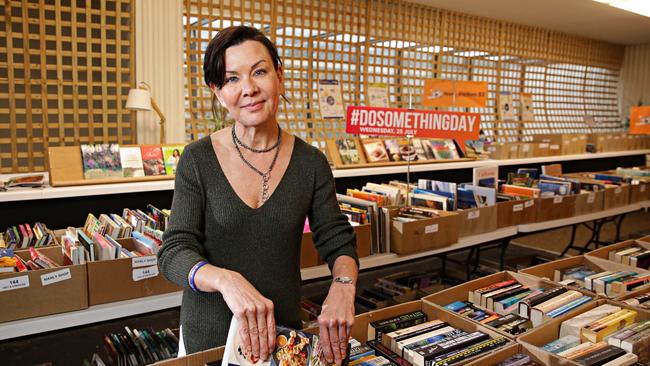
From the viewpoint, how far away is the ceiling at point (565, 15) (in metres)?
6.39

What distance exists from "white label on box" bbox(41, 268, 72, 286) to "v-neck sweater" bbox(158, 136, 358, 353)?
934 mm

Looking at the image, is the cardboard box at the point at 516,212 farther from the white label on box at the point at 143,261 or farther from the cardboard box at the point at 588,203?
the white label on box at the point at 143,261

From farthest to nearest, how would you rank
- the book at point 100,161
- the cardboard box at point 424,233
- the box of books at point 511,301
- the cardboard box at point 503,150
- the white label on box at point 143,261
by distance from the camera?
the cardboard box at point 503,150
the book at point 100,161
the cardboard box at point 424,233
the white label on box at point 143,261
the box of books at point 511,301

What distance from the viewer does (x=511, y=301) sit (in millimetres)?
2227

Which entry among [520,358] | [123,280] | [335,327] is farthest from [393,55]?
[335,327]

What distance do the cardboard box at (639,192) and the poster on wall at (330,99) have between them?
10.3ft

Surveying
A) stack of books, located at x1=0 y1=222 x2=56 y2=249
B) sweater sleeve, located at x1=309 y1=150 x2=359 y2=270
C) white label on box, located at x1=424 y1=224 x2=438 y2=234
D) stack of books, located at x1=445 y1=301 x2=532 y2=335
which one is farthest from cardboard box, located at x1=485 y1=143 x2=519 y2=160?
sweater sleeve, located at x1=309 y1=150 x2=359 y2=270

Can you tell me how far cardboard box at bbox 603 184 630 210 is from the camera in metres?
4.63

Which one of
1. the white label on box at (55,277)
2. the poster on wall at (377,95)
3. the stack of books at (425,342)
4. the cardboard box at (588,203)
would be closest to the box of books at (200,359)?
the stack of books at (425,342)

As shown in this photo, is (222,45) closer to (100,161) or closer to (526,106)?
(100,161)

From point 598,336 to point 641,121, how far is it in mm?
4908

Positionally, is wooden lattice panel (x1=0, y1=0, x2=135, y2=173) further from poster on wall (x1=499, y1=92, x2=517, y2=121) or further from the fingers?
poster on wall (x1=499, y1=92, x2=517, y2=121)

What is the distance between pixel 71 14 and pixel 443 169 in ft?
12.4

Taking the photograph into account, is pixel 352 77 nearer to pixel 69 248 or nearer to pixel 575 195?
pixel 575 195
